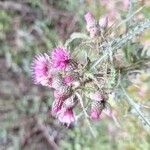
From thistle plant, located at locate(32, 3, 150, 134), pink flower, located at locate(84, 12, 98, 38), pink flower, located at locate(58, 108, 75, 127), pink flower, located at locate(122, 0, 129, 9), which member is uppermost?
pink flower, located at locate(122, 0, 129, 9)

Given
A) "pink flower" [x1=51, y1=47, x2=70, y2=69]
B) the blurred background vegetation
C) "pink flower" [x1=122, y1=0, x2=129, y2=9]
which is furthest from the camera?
the blurred background vegetation

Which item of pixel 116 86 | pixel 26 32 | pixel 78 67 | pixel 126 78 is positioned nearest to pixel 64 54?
pixel 78 67

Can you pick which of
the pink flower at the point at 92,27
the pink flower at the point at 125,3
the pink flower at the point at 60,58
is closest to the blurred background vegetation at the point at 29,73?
the pink flower at the point at 125,3

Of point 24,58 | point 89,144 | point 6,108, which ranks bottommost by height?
point 89,144

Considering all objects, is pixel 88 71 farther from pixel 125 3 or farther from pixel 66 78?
pixel 125 3

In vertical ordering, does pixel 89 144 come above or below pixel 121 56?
→ below

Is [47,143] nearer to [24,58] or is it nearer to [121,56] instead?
[24,58]

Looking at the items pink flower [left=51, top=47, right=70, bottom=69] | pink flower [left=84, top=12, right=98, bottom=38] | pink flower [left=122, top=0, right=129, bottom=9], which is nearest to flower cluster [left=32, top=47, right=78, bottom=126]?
pink flower [left=51, top=47, right=70, bottom=69]

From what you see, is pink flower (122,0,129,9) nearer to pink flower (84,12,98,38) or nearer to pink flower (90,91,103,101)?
pink flower (84,12,98,38)
